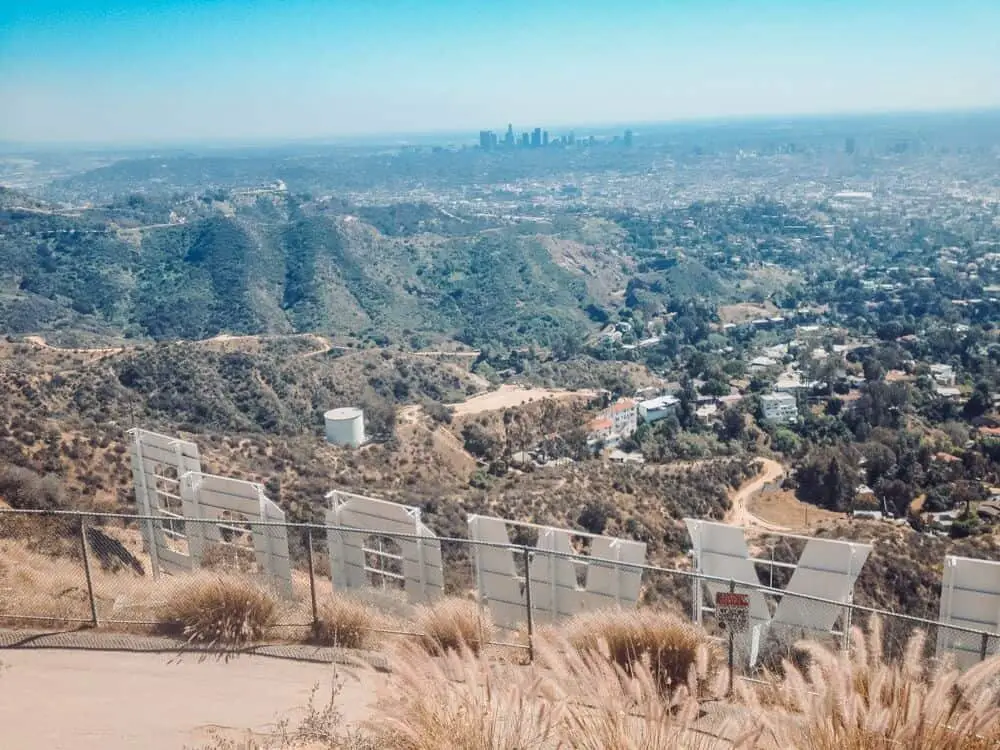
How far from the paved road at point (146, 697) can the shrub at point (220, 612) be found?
1.00ft

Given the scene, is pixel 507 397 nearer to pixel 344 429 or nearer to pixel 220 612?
pixel 344 429

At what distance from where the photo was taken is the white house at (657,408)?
165 feet

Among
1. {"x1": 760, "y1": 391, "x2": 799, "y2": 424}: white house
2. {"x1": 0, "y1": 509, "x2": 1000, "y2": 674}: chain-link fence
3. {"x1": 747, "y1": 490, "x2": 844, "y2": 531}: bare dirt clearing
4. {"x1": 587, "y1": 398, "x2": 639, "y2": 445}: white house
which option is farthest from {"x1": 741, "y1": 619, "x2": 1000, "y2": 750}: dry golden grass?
{"x1": 760, "y1": 391, "x2": 799, "y2": 424}: white house

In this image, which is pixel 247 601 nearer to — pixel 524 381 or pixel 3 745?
pixel 3 745

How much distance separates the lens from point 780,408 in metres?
50.8

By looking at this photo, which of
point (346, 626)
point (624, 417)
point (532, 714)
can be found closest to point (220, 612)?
point (346, 626)

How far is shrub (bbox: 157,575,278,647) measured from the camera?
7.13 m

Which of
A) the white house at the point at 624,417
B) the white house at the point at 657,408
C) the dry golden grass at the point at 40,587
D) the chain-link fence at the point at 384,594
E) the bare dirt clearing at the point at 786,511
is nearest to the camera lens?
the chain-link fence at the point at 384,594

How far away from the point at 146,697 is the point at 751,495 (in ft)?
95.4

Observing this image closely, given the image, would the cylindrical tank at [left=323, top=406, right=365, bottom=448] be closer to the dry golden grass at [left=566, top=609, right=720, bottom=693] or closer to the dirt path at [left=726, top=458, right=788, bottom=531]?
the dirt path at [left=726, top=458, right=788, bottom=531]

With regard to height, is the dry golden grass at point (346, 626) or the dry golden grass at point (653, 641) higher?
the dry golden grass at point (653, 641)

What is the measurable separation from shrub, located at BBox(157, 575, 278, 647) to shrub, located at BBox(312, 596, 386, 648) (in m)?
0.42

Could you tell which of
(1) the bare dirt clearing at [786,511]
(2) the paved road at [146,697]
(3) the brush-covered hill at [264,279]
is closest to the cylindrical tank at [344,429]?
(1) the bare dirt clearing at [786,511]

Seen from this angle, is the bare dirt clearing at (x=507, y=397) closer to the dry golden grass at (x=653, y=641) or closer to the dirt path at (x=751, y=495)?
the dirt path at (x=751, y=495)
